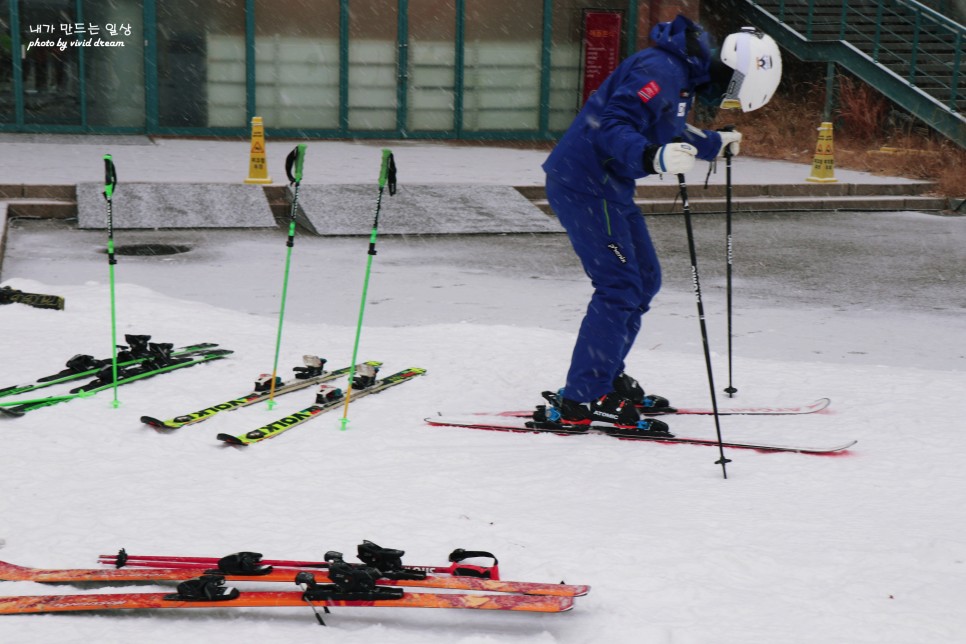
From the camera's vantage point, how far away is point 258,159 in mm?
14500

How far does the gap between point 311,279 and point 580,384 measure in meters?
4.88

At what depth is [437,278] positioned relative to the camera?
33.9ft

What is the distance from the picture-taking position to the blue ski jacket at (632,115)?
5293 millimetres

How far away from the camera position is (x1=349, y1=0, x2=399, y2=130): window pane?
820 inches

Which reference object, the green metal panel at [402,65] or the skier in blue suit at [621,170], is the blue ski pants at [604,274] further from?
the green metal panel at [402,65]

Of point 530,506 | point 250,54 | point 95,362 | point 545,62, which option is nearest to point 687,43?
point 530,506

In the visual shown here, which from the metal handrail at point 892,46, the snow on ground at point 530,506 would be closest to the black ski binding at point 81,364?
the snow on ground at point 530,506

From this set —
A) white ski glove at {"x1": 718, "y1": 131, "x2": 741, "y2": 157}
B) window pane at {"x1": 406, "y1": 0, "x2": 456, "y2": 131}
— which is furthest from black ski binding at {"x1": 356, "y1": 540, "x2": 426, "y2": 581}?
window pane at {"x1": 406, "y1": 0, "x2": 456, "y2": 131}

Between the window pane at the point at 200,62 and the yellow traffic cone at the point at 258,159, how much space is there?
593cm

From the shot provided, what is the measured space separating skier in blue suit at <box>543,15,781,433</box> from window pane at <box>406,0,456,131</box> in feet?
52.7

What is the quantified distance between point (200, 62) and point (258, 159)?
656cm

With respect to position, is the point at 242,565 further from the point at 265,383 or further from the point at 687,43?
the point at 687,43

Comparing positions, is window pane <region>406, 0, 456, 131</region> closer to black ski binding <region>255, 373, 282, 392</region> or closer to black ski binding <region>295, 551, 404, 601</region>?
black ski binding <region>255, 373, 282, 392</region>

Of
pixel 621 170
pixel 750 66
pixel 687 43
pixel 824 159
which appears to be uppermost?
pixel 687 43
